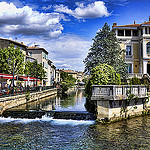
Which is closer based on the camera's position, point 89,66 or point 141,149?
point 141,149

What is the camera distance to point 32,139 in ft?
42.8

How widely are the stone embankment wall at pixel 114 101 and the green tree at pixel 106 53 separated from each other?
12.7 meters

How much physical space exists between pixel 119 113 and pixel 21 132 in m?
9.37

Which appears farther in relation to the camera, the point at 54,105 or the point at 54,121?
the point at 54,105

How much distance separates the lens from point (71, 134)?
1406 centimetres

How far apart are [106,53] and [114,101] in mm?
16301

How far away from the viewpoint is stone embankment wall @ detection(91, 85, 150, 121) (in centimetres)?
1684

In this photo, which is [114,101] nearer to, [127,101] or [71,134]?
[127,101]

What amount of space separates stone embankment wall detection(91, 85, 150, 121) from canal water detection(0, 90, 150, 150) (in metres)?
0.91

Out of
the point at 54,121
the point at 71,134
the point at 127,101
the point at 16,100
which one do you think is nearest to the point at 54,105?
the point at 16,100

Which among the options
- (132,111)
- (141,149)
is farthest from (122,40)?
(141,149)

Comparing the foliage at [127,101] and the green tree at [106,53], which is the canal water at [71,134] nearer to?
the foliage at [127,101]

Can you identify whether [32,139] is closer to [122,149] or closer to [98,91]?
[122,149]

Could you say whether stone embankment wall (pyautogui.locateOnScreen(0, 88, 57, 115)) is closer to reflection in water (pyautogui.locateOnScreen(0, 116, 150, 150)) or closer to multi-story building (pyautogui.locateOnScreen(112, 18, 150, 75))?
reflection in water (pyautogui.locateOnScreen(0, 116, 150, 150))
